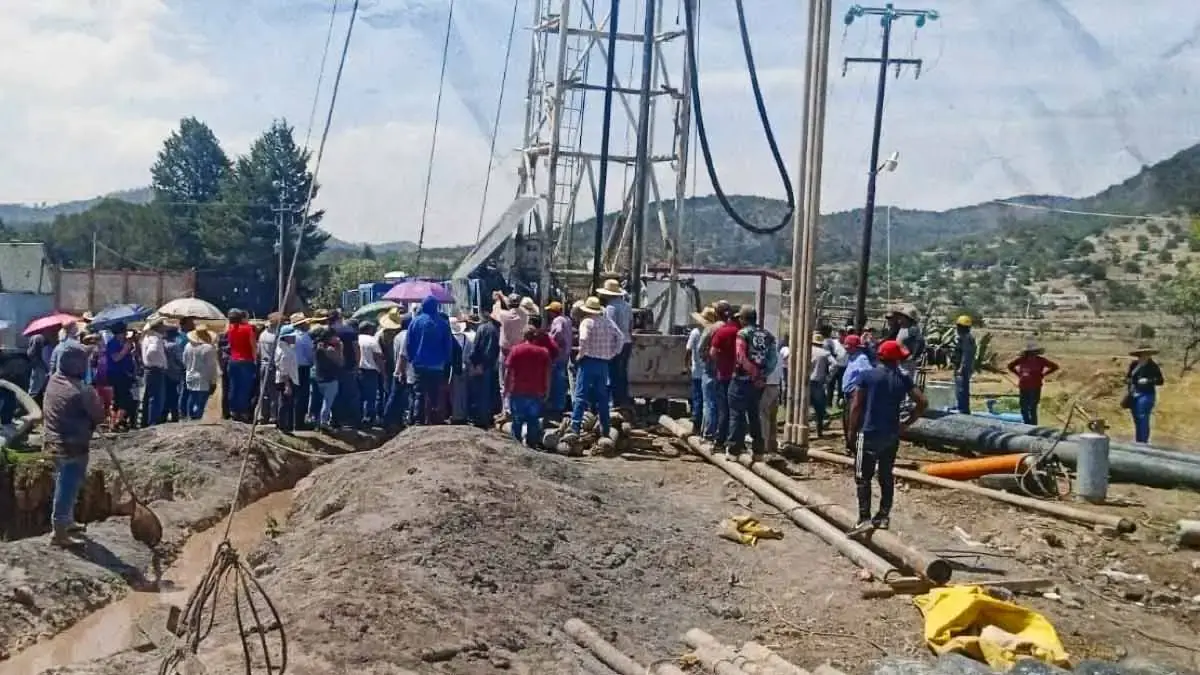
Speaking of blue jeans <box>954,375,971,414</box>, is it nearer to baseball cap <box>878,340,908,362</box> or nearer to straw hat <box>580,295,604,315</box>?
straw hat <box>580,295,604,315</box>

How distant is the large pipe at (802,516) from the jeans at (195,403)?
6.67 meters

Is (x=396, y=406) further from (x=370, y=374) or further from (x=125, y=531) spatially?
(x=125, y=531)

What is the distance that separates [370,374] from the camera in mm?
17266

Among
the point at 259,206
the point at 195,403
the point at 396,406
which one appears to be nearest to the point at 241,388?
the point at 195,403

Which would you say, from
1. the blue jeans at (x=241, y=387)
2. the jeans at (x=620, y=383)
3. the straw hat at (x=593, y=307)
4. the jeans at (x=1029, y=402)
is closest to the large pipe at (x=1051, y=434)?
the jeans at (x=1029, y=402)

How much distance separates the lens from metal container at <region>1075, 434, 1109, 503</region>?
13414mm

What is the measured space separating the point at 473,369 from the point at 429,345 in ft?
2.69

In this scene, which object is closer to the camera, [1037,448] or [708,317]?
[708,317]

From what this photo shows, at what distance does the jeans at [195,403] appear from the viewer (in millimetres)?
17250

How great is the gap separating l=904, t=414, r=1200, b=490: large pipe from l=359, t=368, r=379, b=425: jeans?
707 centimetres

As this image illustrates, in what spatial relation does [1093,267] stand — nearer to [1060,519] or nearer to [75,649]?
[1060,519]

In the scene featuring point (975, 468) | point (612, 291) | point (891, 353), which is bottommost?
point (975, 468)

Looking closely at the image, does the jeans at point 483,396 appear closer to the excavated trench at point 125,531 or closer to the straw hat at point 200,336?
the excavated trench at point 125,531

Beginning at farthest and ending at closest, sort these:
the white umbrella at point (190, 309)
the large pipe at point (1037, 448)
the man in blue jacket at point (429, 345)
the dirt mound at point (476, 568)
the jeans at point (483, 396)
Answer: the white umbrella at point (190, 309) → the jeans at point (483, 396) → the man in blue jacket at point (429, 345) → the large pipe at point (1037, 448) → the dirt mound at point (476, 568)
